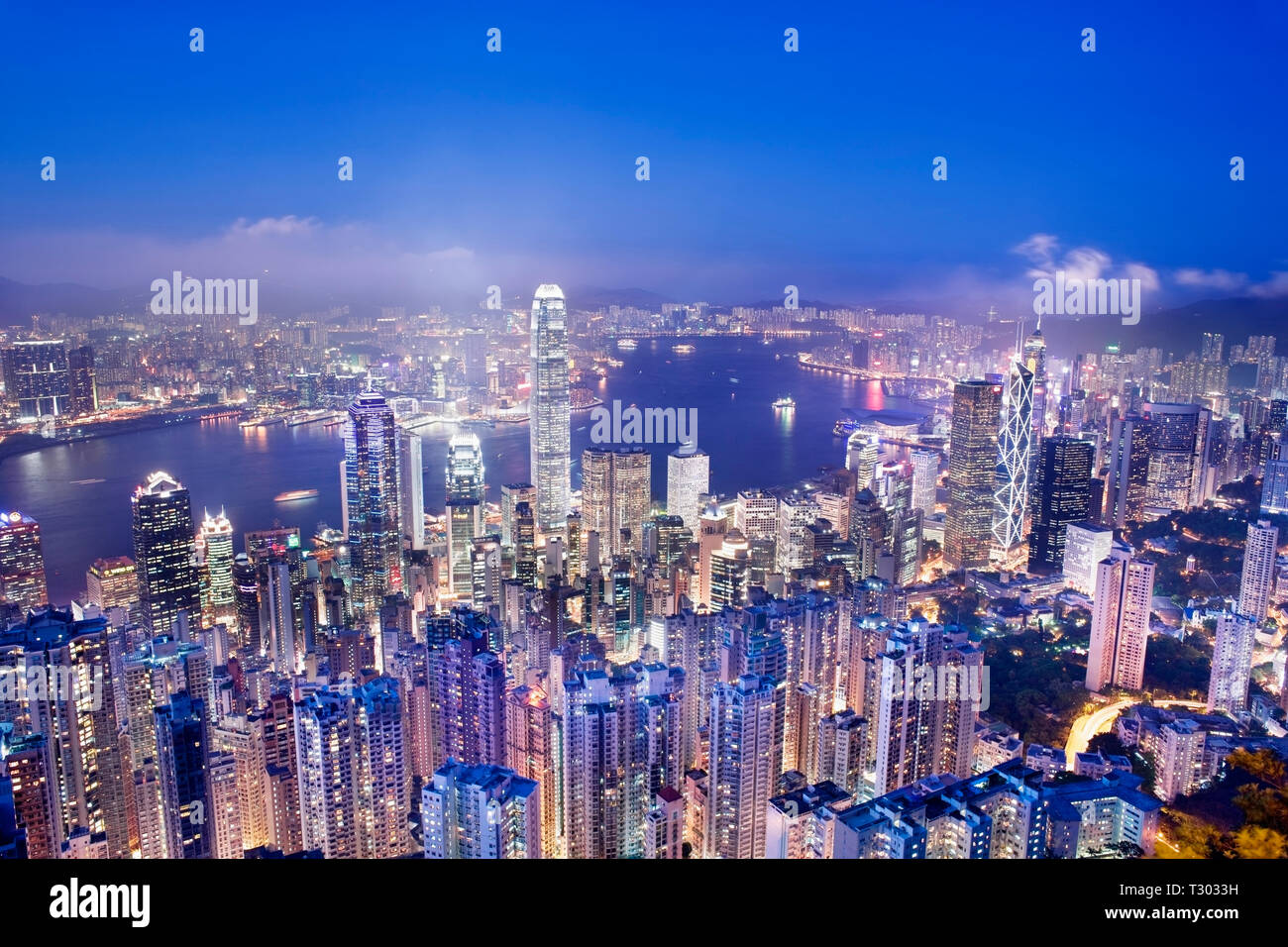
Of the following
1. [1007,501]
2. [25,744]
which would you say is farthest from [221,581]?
[1007,501]

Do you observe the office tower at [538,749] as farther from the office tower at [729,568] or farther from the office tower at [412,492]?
the office tower at [412,492]

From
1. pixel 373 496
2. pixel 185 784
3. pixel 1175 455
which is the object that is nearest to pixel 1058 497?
pixel 1175 455

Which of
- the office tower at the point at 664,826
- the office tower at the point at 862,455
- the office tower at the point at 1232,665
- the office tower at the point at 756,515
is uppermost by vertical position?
the office tower at the point at 862,455

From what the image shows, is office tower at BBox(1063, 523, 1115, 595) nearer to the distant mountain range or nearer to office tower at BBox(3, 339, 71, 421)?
the distant mountain range

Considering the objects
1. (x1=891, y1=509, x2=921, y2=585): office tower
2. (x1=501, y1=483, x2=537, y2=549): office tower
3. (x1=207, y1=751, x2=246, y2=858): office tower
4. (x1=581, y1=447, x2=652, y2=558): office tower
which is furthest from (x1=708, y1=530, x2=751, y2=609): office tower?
(x1=207, y1=751, x2=246, y2=858): office tower

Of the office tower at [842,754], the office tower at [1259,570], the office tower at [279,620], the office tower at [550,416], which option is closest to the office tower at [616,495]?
the office tower at [550,416]

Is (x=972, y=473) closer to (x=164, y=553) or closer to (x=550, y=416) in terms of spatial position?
(x=550, y=416)
